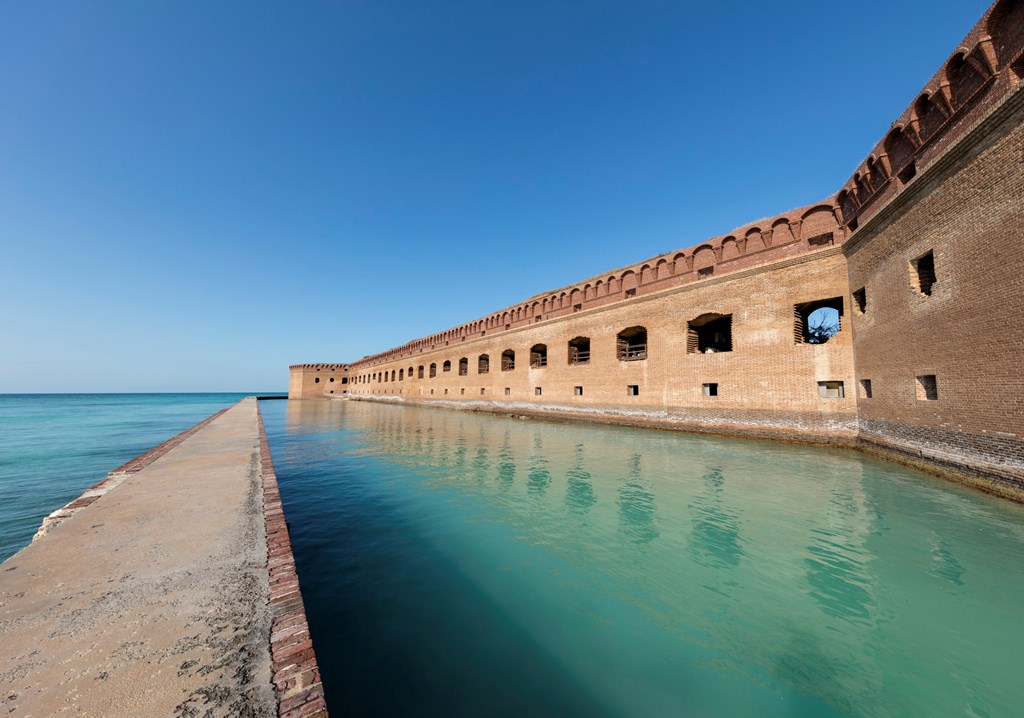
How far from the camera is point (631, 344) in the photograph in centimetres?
1783

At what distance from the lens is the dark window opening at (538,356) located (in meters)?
21.8

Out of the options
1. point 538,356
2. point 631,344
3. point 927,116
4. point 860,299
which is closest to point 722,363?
point 860,299

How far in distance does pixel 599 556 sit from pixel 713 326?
14.2m

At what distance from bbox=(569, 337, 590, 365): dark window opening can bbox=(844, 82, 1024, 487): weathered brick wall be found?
11.2 metres

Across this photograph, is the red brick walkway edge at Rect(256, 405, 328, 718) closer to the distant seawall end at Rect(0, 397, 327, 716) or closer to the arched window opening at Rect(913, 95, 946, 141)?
the distant seawall end at Rect(0, 397, 327, 716)

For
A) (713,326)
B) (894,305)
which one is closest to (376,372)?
(713,326)

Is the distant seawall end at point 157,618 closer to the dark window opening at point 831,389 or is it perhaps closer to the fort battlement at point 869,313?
the fort battlement at point 869,313

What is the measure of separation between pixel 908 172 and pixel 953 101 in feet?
5.12

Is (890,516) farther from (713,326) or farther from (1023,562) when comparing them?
(713,326)

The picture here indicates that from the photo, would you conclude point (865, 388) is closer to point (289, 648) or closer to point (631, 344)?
point (631, 344)

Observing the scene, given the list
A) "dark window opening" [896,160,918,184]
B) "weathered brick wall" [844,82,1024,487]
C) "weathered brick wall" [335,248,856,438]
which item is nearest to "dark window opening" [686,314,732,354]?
"weathered brick wall" [335,248,856,438]

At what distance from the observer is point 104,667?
68.7 inches

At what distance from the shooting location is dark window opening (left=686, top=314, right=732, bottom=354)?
47.4 feet

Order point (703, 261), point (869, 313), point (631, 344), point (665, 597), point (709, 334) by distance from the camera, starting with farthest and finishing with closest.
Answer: point (631, 344), point (709, 334), point (703, 261), point (869, 313), point (665, 597)
